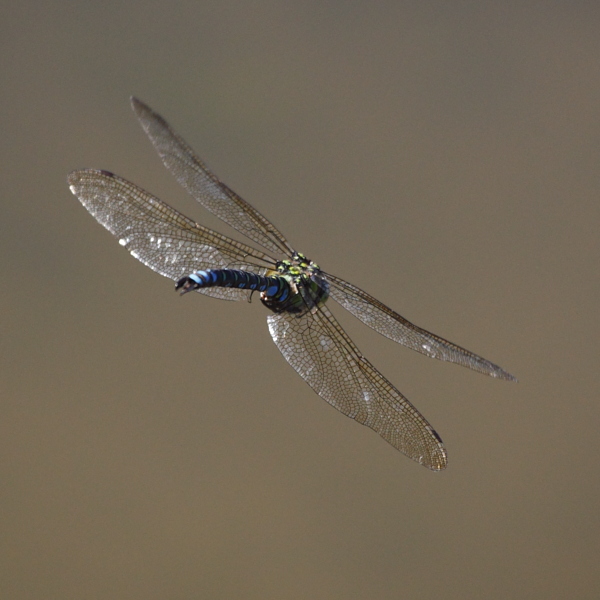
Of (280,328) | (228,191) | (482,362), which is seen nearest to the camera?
(482,362)

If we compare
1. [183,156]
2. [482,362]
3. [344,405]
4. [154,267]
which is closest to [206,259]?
[154,267]

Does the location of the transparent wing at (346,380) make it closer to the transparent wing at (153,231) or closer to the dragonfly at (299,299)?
the dragonfly at (299,299)

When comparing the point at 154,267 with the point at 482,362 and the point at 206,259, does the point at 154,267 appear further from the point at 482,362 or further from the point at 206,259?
the point at 482,362

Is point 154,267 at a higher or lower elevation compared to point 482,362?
lower

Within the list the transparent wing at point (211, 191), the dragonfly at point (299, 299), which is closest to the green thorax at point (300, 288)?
the dragonfly at point (299, 299)

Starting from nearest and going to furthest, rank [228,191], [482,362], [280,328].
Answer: [482,362]
[280,328]
[228,191]

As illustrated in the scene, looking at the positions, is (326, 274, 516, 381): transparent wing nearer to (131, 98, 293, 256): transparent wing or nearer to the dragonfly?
the dragonfly
